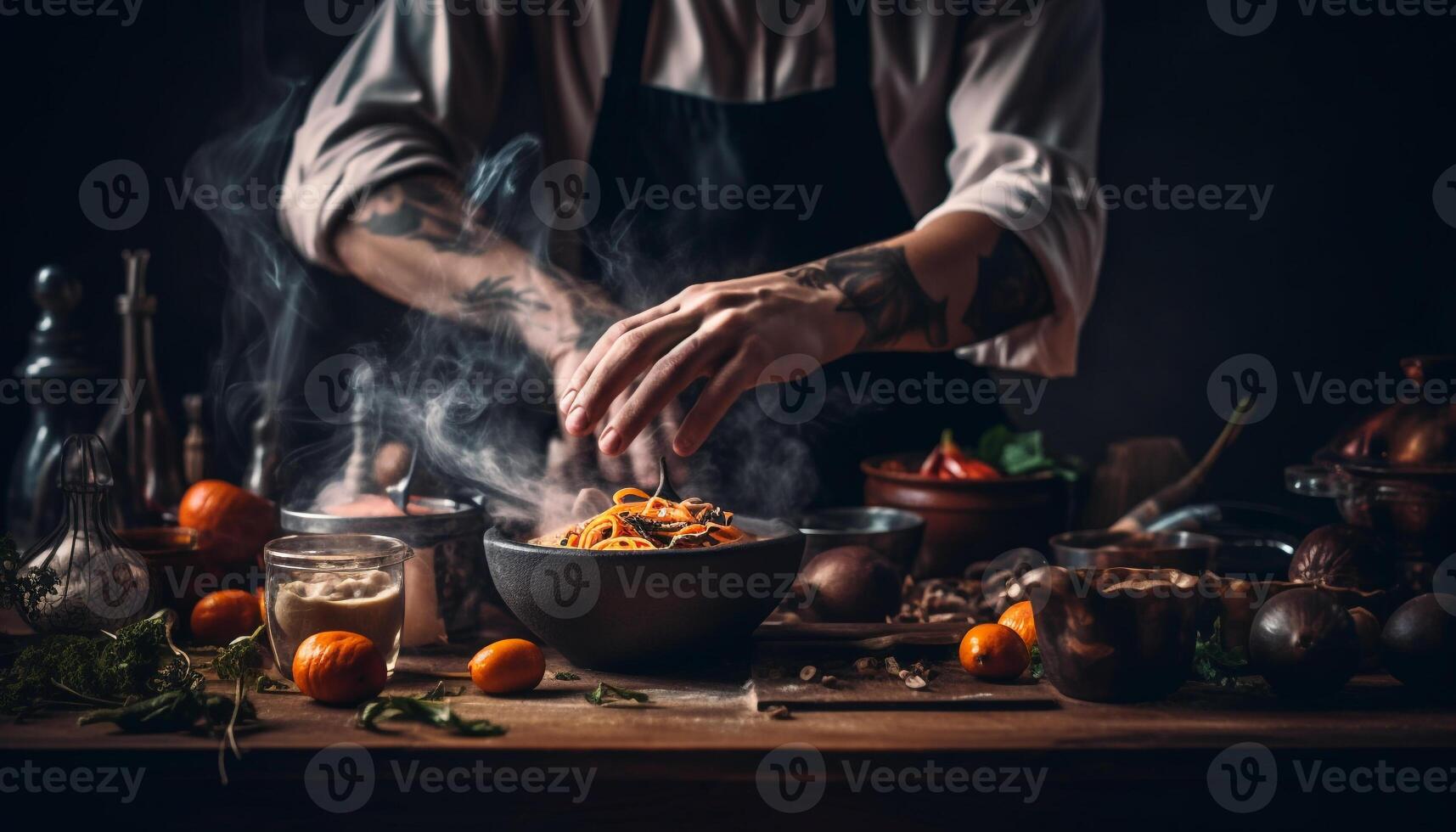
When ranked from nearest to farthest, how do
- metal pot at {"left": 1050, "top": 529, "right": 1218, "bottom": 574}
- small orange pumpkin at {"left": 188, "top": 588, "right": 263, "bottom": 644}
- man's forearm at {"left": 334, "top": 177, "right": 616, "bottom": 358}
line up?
small orange pumpkin at {"left": 188, "top": 588, "right": 263, "bottom": 644} → metal pot at {"left": 1050, "top": 529, "right": 1218, "bottom": 574} → man's forearm at {"left": 334, "top": 177, "right": 616, "bottom": 358}

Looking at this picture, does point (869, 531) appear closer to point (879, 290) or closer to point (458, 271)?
point (879, 290)

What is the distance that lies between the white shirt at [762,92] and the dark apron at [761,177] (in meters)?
0.05

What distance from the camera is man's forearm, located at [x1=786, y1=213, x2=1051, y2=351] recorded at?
2213 millimetres

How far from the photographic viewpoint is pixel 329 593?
161 cm

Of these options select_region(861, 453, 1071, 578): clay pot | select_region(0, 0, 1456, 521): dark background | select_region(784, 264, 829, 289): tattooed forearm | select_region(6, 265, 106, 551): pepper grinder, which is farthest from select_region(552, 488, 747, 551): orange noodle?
select_region(0, 0, 1456, 521): dark background

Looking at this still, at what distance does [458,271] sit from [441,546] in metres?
0.88

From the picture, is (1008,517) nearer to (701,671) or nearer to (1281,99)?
(701,671)

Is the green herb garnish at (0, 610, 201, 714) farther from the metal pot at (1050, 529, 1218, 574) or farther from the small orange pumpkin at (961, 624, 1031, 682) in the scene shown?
the metal pot at (1050, 529, 1218, 574)

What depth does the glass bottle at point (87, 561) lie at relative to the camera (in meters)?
1.71

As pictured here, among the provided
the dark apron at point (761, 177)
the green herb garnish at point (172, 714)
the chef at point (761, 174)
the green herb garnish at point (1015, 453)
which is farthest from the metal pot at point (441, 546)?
the green herb garnish at point (1015, 453)

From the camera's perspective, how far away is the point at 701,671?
1.64 m

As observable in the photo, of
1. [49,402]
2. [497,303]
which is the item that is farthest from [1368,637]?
[49,402]

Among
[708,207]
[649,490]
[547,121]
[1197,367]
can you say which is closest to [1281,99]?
[1197,367]

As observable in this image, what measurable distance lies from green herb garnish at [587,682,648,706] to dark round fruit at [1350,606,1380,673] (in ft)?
3.43
